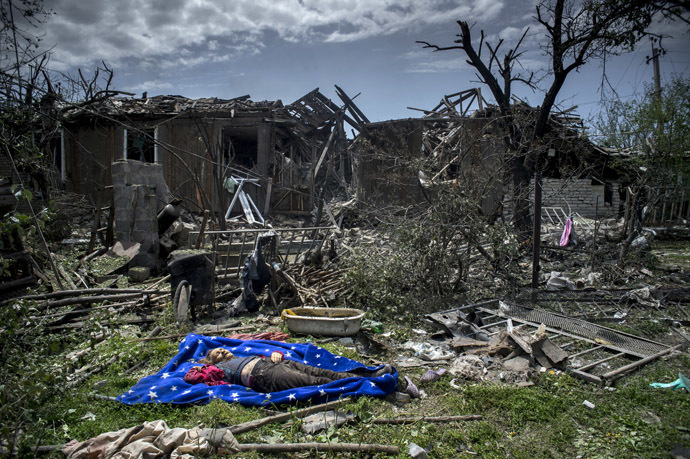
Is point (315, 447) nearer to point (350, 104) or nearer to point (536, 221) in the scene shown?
point (536, 221)

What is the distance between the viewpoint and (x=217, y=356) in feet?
14.6

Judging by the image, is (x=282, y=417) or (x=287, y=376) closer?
(x=282, y=417)

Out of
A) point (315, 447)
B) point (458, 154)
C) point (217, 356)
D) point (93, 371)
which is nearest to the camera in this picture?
point (315, 447)

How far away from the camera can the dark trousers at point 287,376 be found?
3904 mm

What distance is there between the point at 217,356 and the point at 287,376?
3.15 feet

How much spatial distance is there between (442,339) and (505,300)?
5.58ft

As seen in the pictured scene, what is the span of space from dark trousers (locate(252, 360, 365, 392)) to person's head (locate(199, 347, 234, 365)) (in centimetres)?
51

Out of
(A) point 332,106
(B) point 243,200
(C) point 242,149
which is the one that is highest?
(A) point 332,106

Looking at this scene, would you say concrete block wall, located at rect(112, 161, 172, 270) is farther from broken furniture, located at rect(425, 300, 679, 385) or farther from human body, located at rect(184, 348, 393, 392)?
broken furniture, located at rect(425, 300, 679, 385)

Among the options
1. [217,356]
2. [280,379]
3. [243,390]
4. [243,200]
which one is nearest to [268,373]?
[280,379]

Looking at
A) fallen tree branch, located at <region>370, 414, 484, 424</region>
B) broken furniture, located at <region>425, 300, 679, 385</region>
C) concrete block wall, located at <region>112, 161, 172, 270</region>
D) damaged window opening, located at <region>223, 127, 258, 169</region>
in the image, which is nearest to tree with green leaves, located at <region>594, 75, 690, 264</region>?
broken furniture, located at <region>425, 300, 679, 385</region>

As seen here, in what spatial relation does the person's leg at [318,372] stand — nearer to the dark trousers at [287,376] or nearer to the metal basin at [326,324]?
the dark trousers at [287,376]

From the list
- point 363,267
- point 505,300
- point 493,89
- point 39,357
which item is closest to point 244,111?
point 493,89

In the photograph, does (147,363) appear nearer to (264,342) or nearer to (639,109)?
(264,342)
